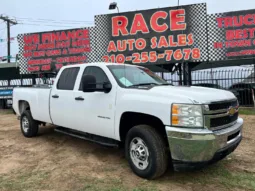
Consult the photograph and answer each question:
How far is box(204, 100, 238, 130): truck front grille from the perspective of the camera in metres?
3.62

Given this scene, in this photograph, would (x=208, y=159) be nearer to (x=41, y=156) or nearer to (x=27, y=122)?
(x=41, y=156)

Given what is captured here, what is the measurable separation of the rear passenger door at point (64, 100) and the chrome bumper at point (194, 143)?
2452 millimetres

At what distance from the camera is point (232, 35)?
11.8 meters

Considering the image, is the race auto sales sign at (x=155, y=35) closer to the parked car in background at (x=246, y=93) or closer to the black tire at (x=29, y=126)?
the parked car in background at (x=246, y=93)

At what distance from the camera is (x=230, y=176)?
4246 millimetres

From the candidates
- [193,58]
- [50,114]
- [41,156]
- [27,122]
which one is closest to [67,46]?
[193,58]

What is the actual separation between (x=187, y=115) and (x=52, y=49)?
1208cm

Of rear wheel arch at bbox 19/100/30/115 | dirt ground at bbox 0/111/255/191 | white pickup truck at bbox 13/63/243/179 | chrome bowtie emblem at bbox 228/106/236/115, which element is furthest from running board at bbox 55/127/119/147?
rear wheel arch at bbox 19/100/30/115

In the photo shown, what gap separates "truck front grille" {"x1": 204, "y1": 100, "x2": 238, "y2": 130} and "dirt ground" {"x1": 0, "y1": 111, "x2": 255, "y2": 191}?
908mm

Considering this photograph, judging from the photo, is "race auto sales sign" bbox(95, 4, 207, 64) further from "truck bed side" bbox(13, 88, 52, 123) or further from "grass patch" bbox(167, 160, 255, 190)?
"grass patch" bbox(167, 160, 255, 190)

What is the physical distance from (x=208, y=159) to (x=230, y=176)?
0.91 m

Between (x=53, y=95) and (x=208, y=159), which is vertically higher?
(x=53, y=95)

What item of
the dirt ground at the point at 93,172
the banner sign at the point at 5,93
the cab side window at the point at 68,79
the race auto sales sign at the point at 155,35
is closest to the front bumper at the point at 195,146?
the dirt ground at the point at 93,172

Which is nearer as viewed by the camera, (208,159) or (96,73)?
(208,159)
